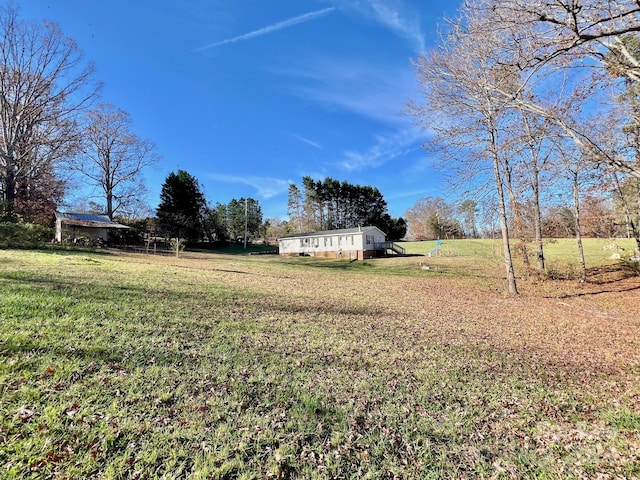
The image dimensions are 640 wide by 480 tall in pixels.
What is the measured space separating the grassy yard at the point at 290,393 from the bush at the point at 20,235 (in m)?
11.5

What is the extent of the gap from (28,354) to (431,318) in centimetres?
783

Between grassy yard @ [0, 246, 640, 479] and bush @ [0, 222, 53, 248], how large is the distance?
11538 millimetres

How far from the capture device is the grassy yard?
2.40 m

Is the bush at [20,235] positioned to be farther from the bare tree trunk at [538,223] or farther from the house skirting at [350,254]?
the bare tree trunk at [538,223]

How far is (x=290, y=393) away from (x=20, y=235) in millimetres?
20004

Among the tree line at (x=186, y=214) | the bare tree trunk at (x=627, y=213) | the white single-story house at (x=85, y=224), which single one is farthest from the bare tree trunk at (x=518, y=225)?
the tree line at (x=186, y=214)

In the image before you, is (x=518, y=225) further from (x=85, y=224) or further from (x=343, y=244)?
(x=85, y=224)

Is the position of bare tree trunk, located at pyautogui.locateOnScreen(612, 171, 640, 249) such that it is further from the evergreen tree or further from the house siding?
the evergreen tree

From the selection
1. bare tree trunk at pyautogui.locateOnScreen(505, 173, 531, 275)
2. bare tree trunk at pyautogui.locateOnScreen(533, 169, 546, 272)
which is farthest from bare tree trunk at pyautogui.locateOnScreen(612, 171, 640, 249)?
bare tree trunk at pyautogui.locateOnScreen(505, 173, 531, 275)

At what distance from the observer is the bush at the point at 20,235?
48.9ft

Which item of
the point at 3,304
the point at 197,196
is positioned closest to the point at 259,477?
the point at 3,304

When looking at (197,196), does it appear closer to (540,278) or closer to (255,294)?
(255,294)

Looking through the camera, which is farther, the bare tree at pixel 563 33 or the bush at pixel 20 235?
the bush at pixel 20 235

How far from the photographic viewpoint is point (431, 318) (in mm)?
7762
